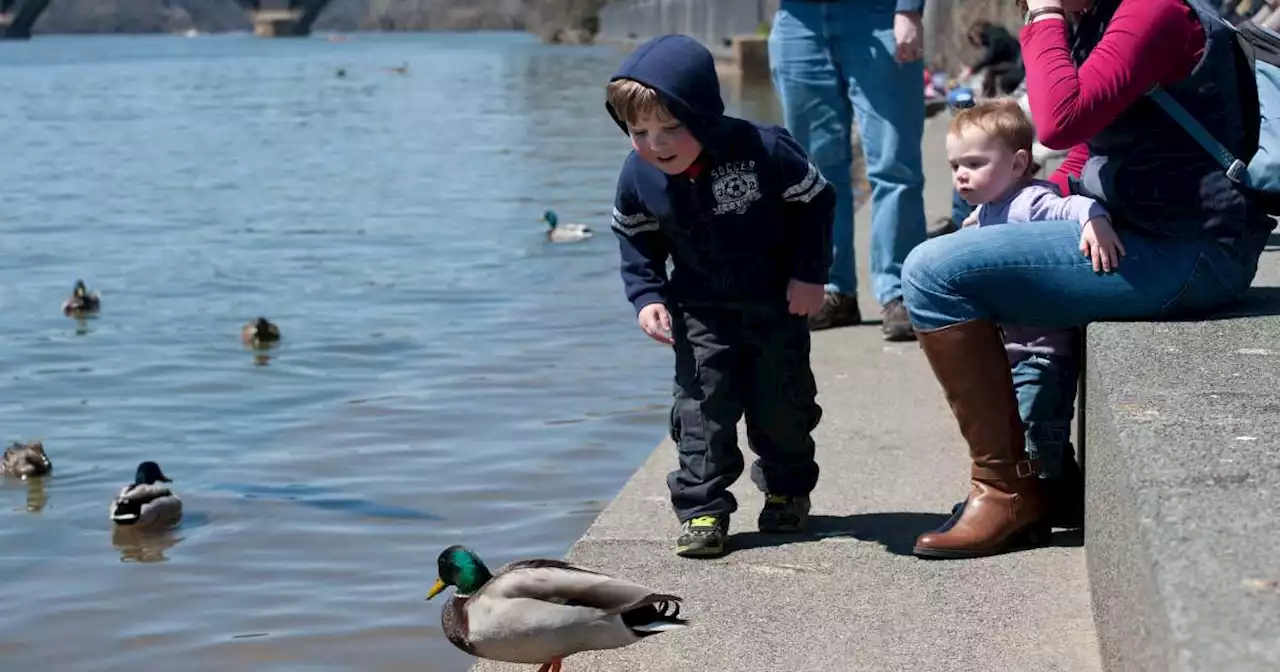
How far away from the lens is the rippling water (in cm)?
538

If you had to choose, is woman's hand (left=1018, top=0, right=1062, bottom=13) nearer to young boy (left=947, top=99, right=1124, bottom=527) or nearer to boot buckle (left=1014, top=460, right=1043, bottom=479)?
young boy (left=947, top=99, right=1124, bottom=527)

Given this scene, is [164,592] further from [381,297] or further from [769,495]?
[381,297]

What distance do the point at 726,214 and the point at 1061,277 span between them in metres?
0.76

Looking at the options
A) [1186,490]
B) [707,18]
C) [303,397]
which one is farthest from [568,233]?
[707,18]

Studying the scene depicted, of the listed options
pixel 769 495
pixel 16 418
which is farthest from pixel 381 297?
pixel 769 495

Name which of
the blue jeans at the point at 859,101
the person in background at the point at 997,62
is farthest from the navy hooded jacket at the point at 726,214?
the person in background at the point at 997,62

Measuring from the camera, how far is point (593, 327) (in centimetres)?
977

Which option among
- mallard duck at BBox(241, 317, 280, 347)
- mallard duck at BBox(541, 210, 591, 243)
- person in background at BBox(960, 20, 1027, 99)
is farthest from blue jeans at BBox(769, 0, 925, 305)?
person in background at BBox(960, 20, 1027, 99)

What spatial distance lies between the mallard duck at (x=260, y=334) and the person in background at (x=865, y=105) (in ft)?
13.2

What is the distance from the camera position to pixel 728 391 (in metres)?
4.28

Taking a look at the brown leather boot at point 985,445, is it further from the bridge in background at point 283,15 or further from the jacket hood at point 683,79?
the bridge in background at point 283,15

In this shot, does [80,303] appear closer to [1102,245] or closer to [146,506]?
[146,506]

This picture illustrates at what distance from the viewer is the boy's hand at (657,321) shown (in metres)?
4.21

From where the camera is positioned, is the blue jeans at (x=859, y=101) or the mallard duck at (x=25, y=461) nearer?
the blue jeans at (x=859, y=101)
